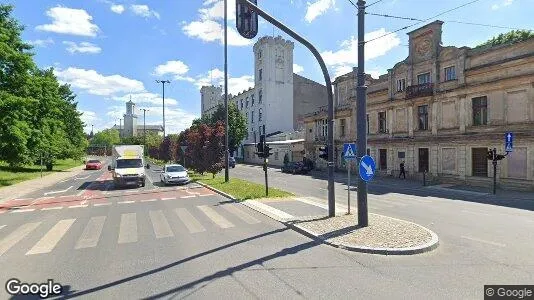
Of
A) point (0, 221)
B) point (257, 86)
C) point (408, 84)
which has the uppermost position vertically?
point (257, 86)

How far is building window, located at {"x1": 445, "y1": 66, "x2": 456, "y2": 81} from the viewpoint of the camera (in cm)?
2602

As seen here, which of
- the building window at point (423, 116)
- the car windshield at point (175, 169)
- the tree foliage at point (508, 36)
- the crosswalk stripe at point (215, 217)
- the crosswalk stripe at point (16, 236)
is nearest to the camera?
the crosswalk stripe at point (16, 236)

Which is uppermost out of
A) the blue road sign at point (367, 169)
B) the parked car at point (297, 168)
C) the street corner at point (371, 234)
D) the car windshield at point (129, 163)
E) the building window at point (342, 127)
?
the building window at point (342, 127)

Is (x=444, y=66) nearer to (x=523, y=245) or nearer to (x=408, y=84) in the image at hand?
(x=408, y=84)

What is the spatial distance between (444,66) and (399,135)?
672 centimetres

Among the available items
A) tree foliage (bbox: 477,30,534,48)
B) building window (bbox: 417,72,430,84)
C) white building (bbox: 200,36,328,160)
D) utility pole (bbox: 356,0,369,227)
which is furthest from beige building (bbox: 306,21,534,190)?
white building (bbox: 200,36,328,160)

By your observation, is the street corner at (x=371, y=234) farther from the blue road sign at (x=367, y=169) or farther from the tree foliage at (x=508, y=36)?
the tree foliage at (x=508, y=36)

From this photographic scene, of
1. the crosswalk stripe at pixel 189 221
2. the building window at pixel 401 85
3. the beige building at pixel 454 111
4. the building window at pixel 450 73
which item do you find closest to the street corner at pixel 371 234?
the crosswalk stripe at pixel 189 221

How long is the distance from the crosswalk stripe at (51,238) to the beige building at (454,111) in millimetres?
22984

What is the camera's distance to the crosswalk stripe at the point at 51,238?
859cm

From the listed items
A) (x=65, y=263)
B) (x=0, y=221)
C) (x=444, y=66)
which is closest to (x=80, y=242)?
(x=65, y=263)

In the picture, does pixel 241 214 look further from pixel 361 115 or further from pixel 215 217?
pixel 361 115

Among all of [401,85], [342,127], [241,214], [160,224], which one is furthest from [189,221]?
[342,127]

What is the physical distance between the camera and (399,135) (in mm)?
30984
